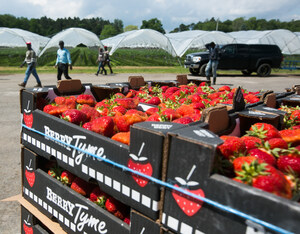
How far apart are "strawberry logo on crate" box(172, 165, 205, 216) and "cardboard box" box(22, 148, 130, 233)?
41cm

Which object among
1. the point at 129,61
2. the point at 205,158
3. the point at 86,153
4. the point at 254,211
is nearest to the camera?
the point at 254,211

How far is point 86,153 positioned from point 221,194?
80 cm

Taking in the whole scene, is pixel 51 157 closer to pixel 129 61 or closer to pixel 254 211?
pixel 254 211

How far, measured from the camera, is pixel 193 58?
16.4 meters

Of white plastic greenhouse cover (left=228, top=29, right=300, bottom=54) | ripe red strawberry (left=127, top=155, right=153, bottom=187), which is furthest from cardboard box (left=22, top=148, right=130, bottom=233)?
white plastic greenhouse cover (left=228, top=29, right=300, bottom=54)

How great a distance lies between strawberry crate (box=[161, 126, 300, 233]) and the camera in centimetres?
86

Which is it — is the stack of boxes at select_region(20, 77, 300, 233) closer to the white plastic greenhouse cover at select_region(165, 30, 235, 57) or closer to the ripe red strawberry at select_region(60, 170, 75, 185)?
the ripe red strawberry at select_region(60, 170, 75, 185)

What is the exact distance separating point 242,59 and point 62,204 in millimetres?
16794

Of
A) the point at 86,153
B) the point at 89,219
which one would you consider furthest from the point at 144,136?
the point at 89,219

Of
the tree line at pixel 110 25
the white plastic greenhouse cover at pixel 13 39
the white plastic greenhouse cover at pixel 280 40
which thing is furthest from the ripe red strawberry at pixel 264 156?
the tree line at pixel 110 25

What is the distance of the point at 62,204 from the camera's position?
1.75m

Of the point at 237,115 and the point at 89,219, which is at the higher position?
the point at 237,115

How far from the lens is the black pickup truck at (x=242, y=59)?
639 inches

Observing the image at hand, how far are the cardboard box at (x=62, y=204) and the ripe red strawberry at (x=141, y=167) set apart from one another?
0.30m
